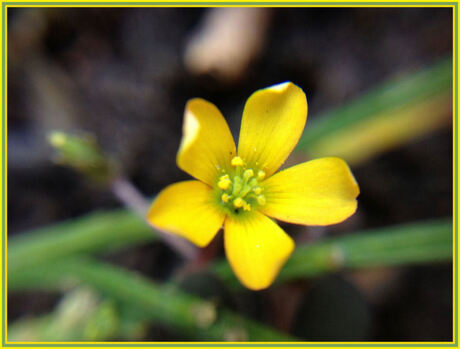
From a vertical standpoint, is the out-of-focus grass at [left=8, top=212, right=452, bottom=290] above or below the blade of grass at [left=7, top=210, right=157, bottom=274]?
below

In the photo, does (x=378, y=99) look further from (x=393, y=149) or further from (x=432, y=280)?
(x=432, y=280)

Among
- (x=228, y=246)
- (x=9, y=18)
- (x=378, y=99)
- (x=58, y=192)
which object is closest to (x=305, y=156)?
(x=378, y=99)

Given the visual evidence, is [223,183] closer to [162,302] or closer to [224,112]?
[162,302]

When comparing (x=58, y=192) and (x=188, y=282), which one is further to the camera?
(x=58, y=192)

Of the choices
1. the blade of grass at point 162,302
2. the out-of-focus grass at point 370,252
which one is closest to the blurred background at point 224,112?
the blade of grass at point 162,302

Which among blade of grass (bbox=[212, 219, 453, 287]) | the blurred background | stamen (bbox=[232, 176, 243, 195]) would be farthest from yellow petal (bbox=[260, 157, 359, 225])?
the blurred background

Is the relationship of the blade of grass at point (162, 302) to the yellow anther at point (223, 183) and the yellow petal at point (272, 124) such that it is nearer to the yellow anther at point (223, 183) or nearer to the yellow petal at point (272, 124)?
the yellow anther at point (223, 183)

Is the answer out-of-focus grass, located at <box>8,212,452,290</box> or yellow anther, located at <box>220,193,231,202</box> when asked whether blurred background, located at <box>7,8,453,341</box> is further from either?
yellow anther, located at <box>220,193,231,202</box>

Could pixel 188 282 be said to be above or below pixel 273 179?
below
